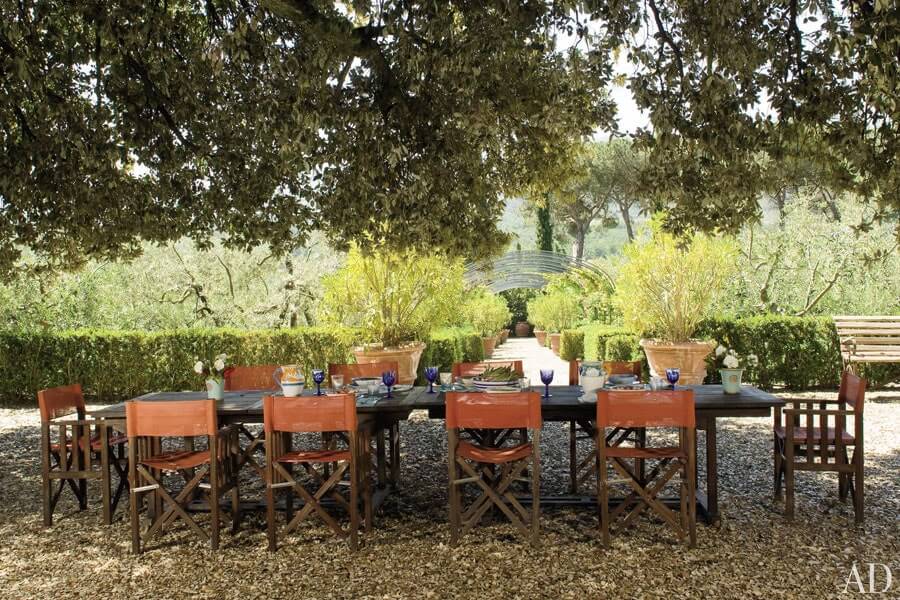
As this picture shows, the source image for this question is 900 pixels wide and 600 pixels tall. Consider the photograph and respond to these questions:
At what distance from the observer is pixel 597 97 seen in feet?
19.7

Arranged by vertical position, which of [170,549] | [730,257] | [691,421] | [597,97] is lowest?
[170,549]

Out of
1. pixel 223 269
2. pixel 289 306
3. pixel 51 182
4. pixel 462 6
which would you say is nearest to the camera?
pixel 462 6

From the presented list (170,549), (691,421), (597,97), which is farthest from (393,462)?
(597,97)

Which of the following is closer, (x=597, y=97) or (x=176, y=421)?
(x=176, y=421)

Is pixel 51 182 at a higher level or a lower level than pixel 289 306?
higher

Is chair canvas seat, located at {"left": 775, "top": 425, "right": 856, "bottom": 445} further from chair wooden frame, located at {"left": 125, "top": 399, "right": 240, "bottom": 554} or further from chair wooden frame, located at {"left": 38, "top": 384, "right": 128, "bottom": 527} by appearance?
chair wooden frame, located at {"left": 38, "top": 384, "right": 128, "bottom": 527}

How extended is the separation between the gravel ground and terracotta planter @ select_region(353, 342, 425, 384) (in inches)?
188

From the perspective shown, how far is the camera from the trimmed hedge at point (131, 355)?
11.2m

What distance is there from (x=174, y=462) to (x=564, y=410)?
2.35 meters

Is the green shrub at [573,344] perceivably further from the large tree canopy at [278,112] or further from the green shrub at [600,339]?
the large tree canopy at [278,112]

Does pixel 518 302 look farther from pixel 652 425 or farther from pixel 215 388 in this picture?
pixel 652 425

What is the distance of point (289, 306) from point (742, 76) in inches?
436

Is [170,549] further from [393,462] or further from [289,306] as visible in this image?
[289,306]

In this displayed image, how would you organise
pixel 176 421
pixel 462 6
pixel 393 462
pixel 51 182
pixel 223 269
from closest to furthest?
pixel 176 421, pixel 462 6, pixel 393 462, pixel 51 182, pixel 223 269
